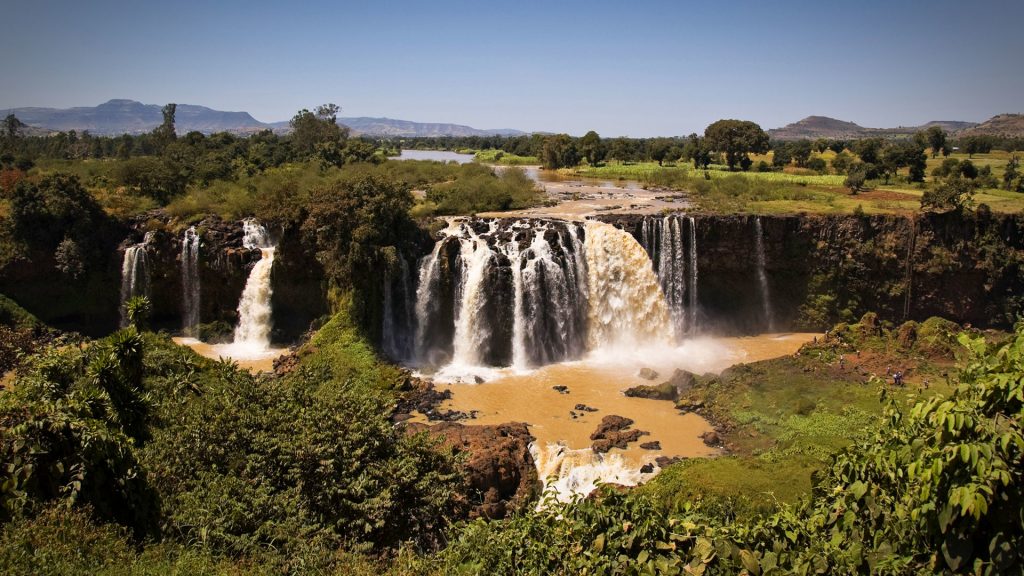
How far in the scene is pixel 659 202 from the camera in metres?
40.8

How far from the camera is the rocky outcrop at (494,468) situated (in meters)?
15.8

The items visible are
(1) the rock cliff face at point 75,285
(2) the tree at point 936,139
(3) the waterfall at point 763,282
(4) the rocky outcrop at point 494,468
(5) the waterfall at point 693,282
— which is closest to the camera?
(4) the rocky outcrop at point 494,468

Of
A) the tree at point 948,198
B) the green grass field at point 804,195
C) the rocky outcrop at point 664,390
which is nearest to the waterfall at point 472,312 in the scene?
the rocky outcrop at point 664,390

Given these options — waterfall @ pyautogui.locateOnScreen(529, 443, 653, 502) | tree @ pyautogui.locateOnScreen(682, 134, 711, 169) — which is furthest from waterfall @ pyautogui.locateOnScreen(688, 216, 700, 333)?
tree @ pyautogui.locateOnScreen(682, 134, 711, 169)

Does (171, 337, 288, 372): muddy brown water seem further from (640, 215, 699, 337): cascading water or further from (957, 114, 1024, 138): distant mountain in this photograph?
(957, 114, 1024, 138): distant mountain

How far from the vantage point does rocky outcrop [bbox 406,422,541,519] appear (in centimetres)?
1580

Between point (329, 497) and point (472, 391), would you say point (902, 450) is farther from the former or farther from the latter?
point (472, 391)

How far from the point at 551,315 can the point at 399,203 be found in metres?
8.30

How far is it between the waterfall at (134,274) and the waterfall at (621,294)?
21.0 m

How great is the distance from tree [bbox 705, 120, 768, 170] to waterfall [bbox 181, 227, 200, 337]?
5035 cm

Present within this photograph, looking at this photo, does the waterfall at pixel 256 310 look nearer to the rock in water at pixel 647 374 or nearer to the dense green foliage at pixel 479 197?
the dense green foliage at pixel 479 197

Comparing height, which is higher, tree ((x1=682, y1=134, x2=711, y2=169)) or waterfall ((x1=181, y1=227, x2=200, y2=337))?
tree ((x1=682, y1=134, x2=711, y2=169))

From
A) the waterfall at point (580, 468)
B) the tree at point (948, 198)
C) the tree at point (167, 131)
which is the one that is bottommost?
the waterfall at point (580, 468)

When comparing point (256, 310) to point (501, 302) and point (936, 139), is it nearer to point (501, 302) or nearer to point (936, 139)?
point (501, 302)
